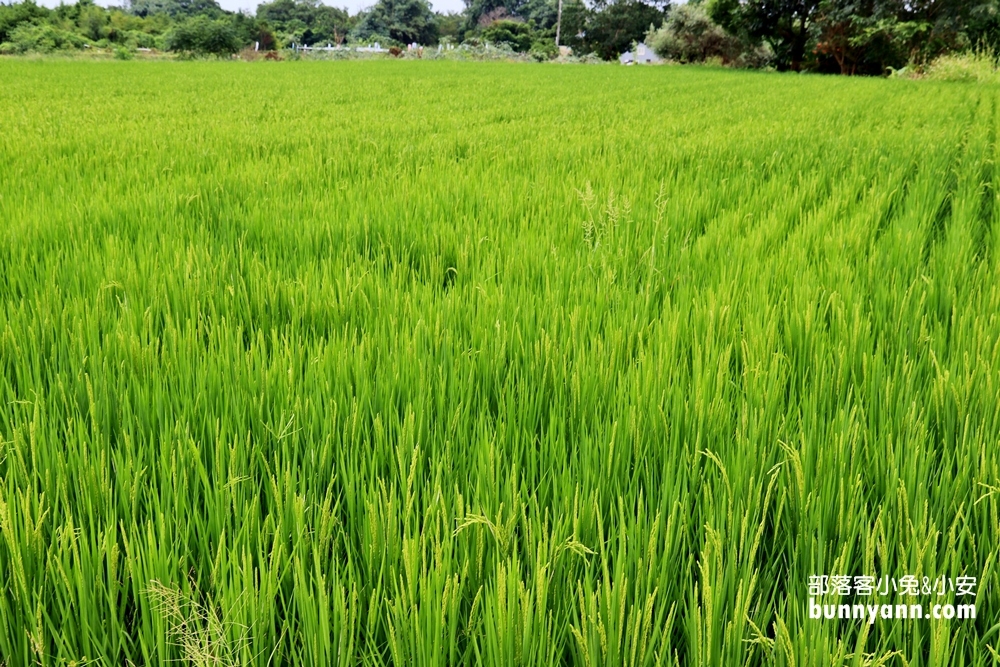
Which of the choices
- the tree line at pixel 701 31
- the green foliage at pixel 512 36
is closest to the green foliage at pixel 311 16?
the tree line at pixel 701 31

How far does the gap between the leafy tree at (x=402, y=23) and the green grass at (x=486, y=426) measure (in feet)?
223

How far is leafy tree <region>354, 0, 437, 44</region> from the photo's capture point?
6350 cm

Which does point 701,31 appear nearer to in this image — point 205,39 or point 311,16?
point 205,39

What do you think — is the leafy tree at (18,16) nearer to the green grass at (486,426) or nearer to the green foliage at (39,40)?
the green foliage at (39,40)

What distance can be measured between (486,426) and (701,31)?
29605mm

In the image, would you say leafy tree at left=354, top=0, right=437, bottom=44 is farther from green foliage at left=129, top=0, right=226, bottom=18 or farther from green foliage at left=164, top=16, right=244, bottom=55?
green foliage at left=164, top=16, right=244, bottom=55

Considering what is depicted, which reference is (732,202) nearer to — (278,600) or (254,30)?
(278,600)

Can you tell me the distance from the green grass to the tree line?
20.2m

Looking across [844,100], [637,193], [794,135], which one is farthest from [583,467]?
[844,100]

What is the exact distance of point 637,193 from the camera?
2.82 m

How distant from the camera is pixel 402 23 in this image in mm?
63969

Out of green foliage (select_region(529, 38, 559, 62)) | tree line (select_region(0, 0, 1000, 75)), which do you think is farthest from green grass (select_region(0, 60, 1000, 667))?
green foliage (select_region(529, 38, 559, 62))

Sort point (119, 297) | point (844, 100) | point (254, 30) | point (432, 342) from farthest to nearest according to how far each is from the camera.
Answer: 1. point (254, 30)
2. point (844, 100)
3. point (119, 297)
4. point (432, 342)

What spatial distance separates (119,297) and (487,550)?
48.7 inches
